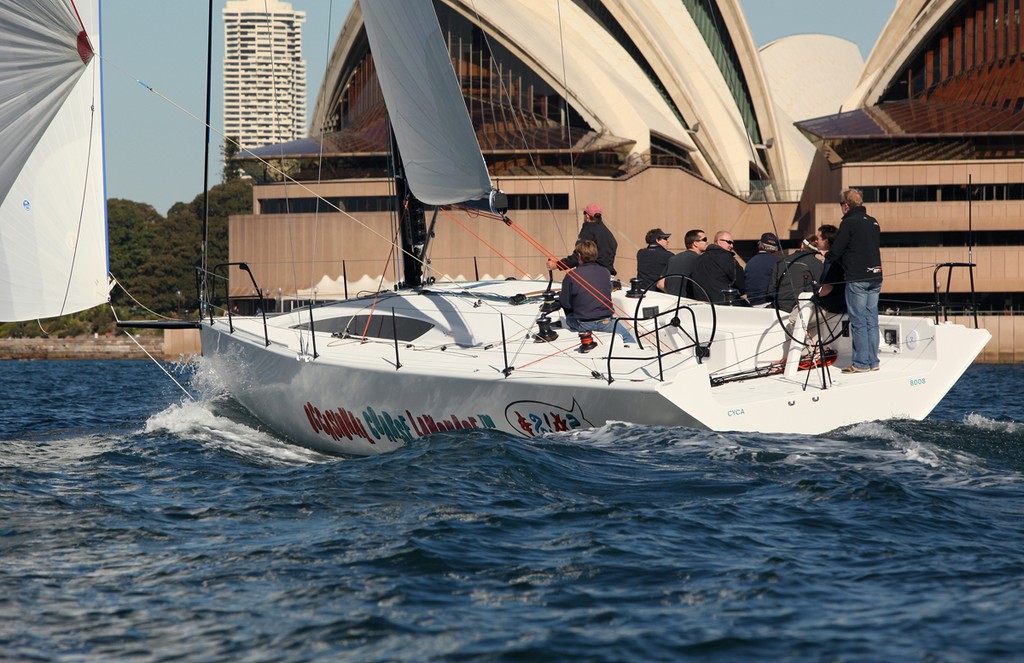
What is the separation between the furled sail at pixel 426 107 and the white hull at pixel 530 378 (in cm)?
119

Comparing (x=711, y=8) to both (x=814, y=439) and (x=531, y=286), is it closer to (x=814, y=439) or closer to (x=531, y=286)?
(x=531, y=286)

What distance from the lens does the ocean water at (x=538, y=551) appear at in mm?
4062

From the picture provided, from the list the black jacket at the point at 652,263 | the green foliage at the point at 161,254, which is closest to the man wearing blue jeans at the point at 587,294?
the black jacket at the point at 652,263

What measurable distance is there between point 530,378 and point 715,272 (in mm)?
2847

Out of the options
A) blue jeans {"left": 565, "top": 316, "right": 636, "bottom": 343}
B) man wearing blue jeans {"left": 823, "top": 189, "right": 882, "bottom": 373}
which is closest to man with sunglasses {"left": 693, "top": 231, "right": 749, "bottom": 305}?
blue jeans {"left": 565, "top": 316, "right": 636, "bottom": 343}

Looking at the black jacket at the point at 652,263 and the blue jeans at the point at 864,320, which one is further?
the black jacket at the point at 652,263

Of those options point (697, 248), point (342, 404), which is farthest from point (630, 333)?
point (342, 404)

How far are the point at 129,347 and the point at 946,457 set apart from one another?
4344cm

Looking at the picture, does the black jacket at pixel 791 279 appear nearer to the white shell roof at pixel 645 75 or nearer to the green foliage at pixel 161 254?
the white shell roof at pixel 645 75

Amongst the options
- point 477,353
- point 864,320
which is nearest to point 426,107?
point 477,353

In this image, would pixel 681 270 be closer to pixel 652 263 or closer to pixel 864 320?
pixel 652 263

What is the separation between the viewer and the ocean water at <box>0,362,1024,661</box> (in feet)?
13.3

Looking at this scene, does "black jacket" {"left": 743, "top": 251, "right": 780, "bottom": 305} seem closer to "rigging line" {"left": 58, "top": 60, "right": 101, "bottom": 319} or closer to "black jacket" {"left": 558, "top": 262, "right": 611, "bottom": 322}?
"black jacket" {"left": 558, "top": 262, "right": 611, "bottom": 322}

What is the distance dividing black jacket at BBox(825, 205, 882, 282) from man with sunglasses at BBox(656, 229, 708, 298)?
5.19 ft
